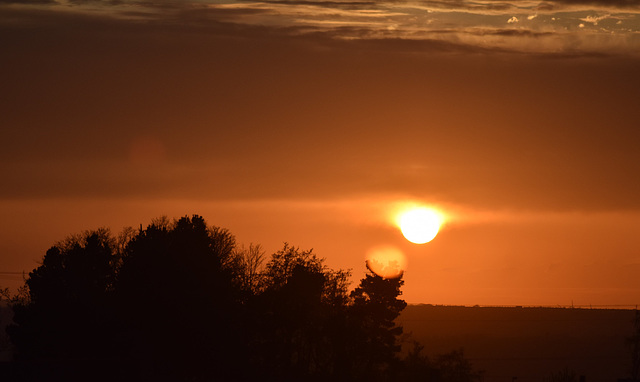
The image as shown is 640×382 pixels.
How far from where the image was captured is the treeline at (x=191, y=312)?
84.2m

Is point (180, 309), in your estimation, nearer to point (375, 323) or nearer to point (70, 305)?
point (70, 305)

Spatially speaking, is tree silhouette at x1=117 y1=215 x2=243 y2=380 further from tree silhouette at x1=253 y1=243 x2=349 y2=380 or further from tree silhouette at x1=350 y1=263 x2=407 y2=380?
tree silhouette at x1=350 y1=263 x2=407 y2=380

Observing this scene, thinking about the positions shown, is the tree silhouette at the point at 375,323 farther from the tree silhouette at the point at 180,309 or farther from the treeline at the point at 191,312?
the tree silhouette at the point at 180,309

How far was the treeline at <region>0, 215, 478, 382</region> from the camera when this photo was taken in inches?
3317

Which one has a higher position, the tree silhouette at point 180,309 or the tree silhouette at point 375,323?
the tree silhouette at point 375,323

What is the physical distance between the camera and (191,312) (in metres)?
85.1

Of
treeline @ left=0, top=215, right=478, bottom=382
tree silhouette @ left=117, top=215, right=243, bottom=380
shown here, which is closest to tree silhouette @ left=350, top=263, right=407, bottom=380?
treeline @ left=0, top=215, right=478, bottom=382

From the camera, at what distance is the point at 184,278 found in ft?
284

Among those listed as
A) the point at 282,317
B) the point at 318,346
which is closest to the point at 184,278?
the point at 282,317

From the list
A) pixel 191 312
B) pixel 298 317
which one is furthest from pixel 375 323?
pixel 191 312

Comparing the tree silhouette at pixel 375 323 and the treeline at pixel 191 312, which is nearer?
the treeline at pixel 191 312

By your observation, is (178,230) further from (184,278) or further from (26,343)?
(26,343)

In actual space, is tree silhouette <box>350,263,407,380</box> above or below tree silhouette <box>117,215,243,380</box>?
above

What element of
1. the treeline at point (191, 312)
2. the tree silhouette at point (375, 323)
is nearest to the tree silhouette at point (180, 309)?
the treeline at point (191, 312)
